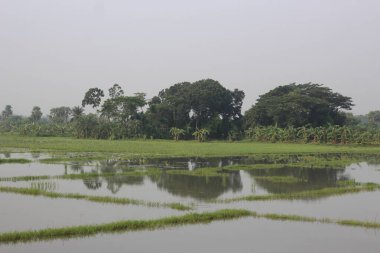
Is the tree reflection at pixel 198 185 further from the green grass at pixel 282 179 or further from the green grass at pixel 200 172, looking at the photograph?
the green grass at pixel 282 179

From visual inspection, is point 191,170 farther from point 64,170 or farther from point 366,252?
point 366,252

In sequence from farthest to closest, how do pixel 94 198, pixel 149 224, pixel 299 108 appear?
pixel 299 108 → pixel 94 198 → pixel 149 224

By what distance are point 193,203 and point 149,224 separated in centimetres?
256

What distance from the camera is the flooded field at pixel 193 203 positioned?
774cm

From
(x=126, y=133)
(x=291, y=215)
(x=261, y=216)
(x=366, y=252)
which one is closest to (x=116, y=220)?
(x=261, y=216)

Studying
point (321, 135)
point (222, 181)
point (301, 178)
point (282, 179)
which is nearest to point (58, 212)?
point (222, 181)

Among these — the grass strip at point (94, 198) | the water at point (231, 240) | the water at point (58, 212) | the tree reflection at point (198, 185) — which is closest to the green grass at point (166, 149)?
the tree reflection at point (198, 185)

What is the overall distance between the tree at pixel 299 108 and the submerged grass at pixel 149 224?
118 feet

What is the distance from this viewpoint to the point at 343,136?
129 feet

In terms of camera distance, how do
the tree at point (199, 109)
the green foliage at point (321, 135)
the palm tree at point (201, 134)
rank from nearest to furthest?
the green foliage at point (321, 135) < the palm tree at point (201, 134) < the tree at point (199, 109)

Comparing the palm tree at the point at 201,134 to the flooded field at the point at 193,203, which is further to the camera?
the palm tree at the point at 201,134

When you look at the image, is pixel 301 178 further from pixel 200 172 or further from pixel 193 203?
pixel 193 203

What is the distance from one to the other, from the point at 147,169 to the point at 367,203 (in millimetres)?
9177

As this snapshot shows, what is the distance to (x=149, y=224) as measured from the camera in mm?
8633
